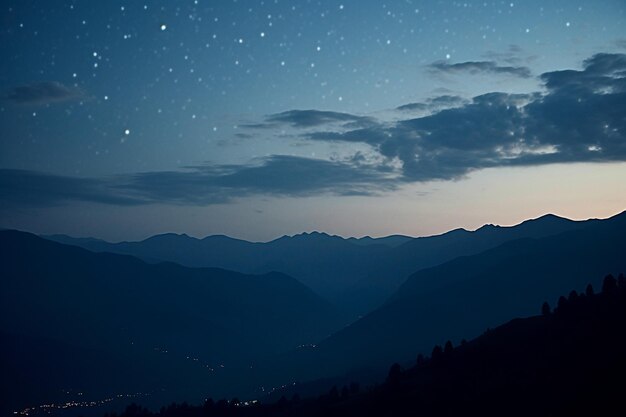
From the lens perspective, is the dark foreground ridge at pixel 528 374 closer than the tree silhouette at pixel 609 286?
Yes

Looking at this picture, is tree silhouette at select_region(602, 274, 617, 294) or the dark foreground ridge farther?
tree silhouette at select_region(602, 274, 617, 294)

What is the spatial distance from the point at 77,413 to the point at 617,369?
180 metres

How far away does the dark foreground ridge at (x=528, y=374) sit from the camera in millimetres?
43312

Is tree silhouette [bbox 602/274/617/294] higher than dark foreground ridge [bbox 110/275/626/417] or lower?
higher

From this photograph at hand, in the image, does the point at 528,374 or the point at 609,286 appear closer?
the point at 528,374

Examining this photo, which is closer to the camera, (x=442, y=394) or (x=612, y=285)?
(x=442, y=394)

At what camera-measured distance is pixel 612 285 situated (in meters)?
69.6

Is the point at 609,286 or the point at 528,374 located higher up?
the point at 609,286

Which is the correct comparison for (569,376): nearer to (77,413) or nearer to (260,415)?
(260,415)

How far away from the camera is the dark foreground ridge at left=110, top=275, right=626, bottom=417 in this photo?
43.3 m

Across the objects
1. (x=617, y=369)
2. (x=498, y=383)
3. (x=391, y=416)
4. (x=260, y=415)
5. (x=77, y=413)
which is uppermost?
(x=617, y=369)

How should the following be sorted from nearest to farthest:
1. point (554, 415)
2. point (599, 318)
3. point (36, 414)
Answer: point (554, 415)
point (599, 318)
point (36, 414)

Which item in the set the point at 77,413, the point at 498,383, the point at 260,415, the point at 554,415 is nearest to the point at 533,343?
the point at 498,383

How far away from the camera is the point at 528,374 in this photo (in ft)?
172
